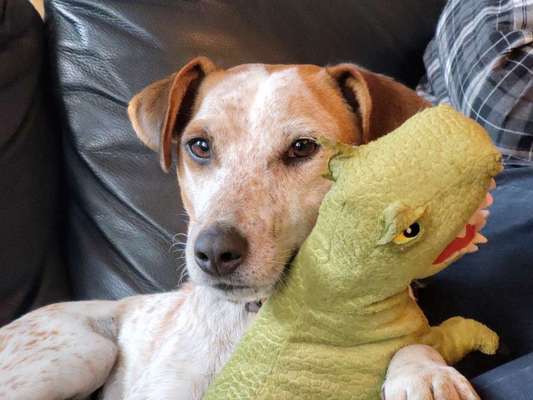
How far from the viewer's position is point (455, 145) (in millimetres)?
804

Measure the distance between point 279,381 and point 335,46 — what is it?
57.3 inches

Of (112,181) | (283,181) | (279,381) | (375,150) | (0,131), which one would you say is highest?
(375,150)

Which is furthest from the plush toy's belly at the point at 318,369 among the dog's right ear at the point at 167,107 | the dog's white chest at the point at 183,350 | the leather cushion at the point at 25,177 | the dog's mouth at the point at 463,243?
the leather cushion at the point at 25,177

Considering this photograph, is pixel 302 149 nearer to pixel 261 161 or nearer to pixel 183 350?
pixel 261 161

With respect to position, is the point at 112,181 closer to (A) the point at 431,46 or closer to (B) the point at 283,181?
(B) the point at 283,181

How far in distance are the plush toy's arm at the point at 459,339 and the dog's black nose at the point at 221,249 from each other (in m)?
0.35

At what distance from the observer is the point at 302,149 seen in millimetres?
1248

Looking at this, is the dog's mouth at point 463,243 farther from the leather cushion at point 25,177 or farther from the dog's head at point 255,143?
the leather cushion at point 25,177

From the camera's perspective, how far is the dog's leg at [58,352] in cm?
147

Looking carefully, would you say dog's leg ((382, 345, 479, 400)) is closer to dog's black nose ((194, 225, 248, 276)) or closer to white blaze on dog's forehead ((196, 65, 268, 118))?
dog's black nose ((194, 225, 248, 276))

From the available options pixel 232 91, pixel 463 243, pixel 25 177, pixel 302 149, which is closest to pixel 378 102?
pixel 302 149

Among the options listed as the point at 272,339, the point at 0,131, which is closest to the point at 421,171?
the point at 272,339

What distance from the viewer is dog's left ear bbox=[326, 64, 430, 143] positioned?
1274 millimetres

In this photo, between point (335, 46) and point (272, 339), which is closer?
point (272, 339)
